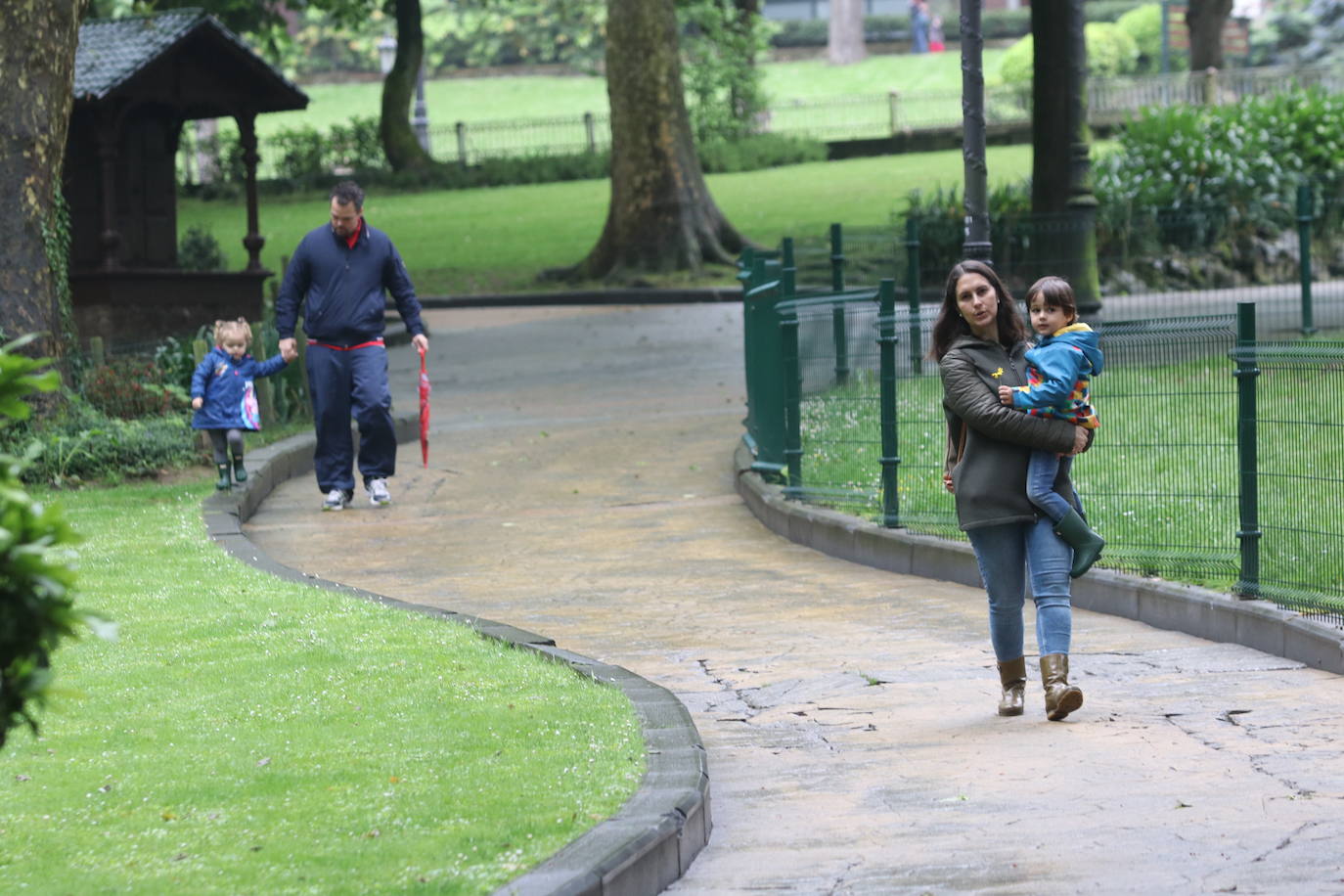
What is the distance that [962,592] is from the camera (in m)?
9.93

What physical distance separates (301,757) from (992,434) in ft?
8.87

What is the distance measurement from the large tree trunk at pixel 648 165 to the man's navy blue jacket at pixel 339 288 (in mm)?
15830

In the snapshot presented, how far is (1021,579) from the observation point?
7238mm

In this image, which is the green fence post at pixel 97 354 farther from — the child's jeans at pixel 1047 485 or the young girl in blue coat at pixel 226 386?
the child's jeans at pixel 1047 485

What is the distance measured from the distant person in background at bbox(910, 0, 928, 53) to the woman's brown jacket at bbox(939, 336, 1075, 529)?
242 feet

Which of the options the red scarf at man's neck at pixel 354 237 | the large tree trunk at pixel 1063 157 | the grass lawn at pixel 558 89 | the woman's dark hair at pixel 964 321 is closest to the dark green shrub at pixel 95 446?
the red scarf at man's neck at pixel 354 237

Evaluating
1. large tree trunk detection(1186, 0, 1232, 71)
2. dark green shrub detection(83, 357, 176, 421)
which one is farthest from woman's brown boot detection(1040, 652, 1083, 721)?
large tree trunk detection(1186, 0, 1232, 71)

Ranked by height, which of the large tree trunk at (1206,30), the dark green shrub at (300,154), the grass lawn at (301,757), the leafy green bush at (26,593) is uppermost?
the large tree trunk at (1206,30)

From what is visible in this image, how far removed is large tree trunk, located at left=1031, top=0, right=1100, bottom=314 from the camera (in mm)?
19500

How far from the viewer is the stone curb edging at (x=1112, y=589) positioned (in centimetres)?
791

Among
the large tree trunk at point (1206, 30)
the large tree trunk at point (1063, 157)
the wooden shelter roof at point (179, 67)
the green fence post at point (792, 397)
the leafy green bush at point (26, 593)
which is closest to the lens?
the leafy green bush at point (26, 593)

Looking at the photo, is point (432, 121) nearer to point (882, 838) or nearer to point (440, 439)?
point (440, 439)

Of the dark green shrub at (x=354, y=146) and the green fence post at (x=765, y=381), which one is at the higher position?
the dark green shrub at (x=354, y=146)

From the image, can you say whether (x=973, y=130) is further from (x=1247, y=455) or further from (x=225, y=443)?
(x=225, y=443)
